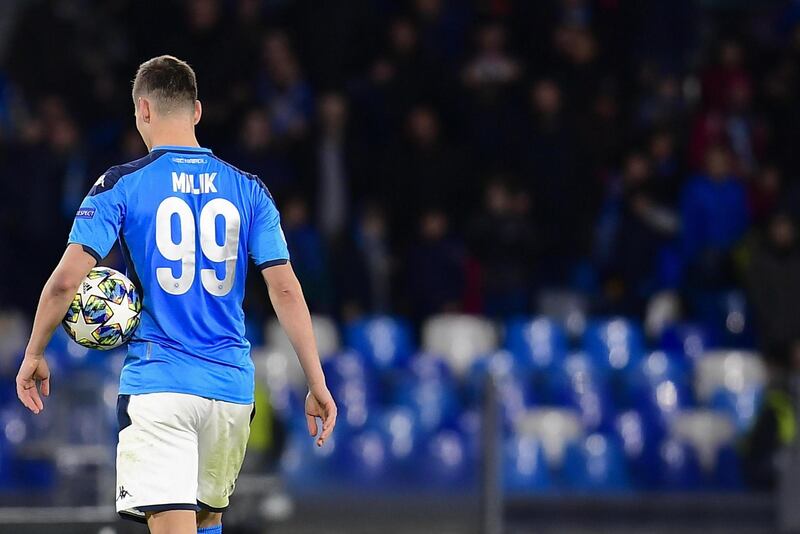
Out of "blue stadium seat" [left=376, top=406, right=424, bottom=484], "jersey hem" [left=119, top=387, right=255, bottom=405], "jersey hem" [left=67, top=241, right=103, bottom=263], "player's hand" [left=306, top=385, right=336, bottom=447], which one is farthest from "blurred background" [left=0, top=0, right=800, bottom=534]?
"jersey hem" [left=67, top=241, right=103, bottom=263]

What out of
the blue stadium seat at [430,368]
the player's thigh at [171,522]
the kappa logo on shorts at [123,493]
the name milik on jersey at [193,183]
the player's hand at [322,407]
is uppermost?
the blue stadium seat at [430,368]

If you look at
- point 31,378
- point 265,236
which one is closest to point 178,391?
point 31,378

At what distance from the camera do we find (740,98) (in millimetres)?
13047

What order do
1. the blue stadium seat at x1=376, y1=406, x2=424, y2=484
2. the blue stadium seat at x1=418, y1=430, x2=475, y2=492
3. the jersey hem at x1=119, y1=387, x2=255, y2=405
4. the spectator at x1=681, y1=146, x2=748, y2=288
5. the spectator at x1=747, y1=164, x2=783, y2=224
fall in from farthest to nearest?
the spectator at x1=747, y1=164, x2=783, y2=224
the spectator at x1=681, y1=146, x2=748, y2=288
the blue stadium seat at x1=376, y1=406, x2=424, y2=484
the blue stadium seat at x1=418, y1=430, x2=475, y2=492
the jersey hem at x1=119, y1=387, x2=255, y2=405

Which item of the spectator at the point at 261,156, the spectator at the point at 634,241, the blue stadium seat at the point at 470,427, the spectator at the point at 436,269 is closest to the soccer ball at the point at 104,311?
the blue stadium seat at the point at 470,427

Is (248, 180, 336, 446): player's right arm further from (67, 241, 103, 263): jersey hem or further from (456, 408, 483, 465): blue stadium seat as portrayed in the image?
(456, 408, 483, 465): blue stadium seat

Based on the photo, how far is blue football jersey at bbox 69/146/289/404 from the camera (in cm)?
470

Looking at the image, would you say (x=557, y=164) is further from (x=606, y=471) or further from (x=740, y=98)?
(x=606, y=471)

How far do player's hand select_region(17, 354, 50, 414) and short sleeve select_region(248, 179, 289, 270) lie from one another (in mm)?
736

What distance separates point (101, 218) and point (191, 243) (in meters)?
0.29

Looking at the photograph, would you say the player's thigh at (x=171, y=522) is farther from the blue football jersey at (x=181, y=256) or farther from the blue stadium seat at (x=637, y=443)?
the blue stadium seat at (x=637, y=443)

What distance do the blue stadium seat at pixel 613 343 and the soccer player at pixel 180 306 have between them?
692 cm

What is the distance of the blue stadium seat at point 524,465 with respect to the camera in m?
10.4

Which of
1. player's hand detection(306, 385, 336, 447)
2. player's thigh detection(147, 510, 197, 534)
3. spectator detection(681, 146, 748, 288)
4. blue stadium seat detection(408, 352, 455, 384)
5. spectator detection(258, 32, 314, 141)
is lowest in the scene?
player's thigh detection(147, 510, 197, 534)
